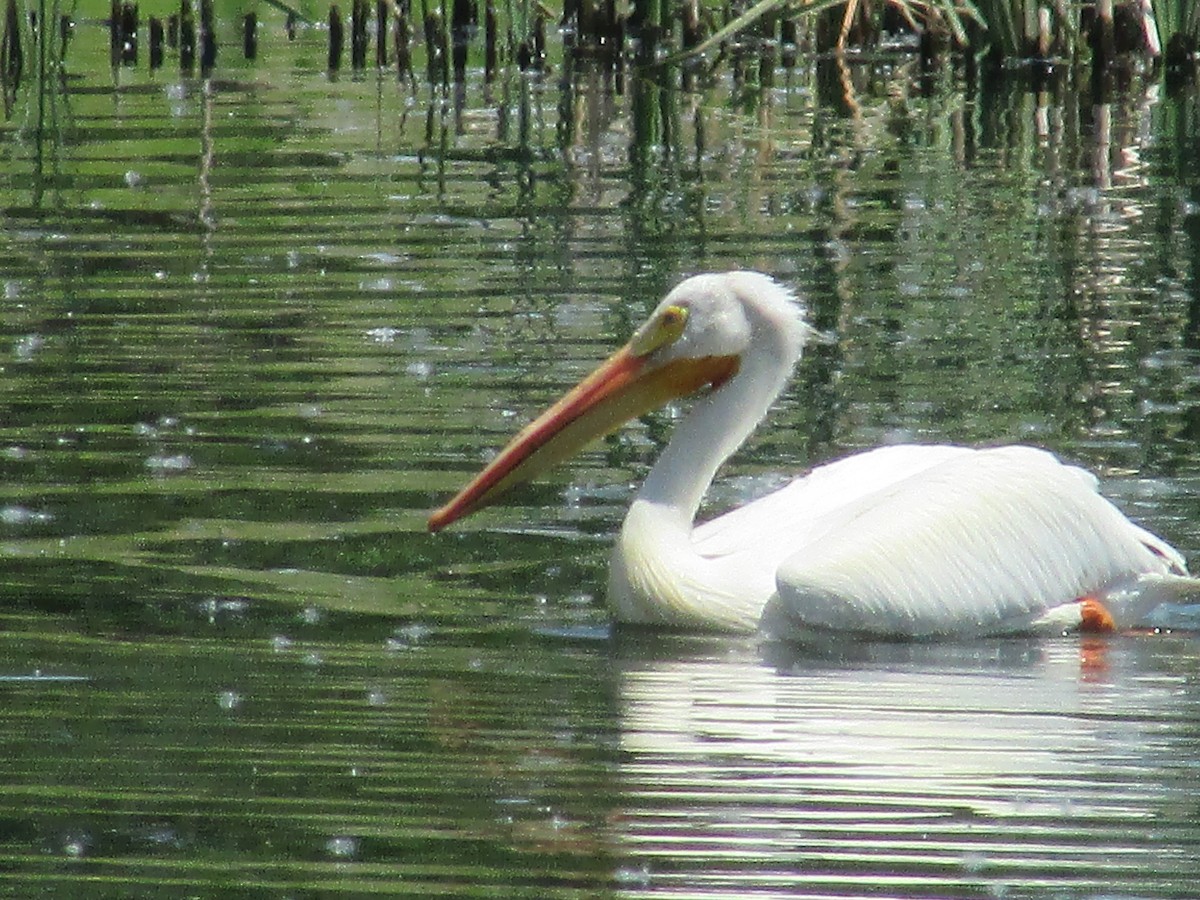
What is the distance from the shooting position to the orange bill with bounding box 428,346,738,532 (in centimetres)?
605

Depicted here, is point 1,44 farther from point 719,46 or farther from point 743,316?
point 743,316

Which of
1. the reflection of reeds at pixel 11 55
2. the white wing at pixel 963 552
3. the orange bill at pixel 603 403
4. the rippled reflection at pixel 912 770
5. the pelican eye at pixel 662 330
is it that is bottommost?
the rippled reflection at pixel 912 770

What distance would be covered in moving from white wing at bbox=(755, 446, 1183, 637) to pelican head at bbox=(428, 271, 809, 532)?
1.56 ft

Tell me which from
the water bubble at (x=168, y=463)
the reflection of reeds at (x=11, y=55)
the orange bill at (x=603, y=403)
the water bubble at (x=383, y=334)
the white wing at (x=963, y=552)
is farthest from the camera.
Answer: the reflection of reeds at (x=11, y=55)

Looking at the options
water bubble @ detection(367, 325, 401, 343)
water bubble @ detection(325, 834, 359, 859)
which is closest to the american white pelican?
water bubble @ detection(325, 834, 359, 859)

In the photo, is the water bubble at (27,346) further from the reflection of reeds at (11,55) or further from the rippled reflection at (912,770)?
the reflection of reeds at (11,55)

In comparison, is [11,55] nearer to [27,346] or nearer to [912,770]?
[27,346]

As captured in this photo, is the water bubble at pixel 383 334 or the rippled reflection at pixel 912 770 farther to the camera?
the water bubble at pixel 383 334

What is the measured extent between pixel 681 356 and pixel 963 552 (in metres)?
0.87

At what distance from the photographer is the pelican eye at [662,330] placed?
6082 millimetres

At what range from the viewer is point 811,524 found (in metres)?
5.78

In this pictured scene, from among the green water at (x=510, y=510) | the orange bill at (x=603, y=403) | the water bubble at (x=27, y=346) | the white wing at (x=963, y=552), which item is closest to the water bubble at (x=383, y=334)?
the green water at (x=510, y=510)

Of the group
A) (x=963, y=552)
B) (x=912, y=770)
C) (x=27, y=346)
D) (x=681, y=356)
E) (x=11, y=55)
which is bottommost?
(x=912, y=770)

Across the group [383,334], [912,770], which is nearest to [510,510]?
[383,334]
